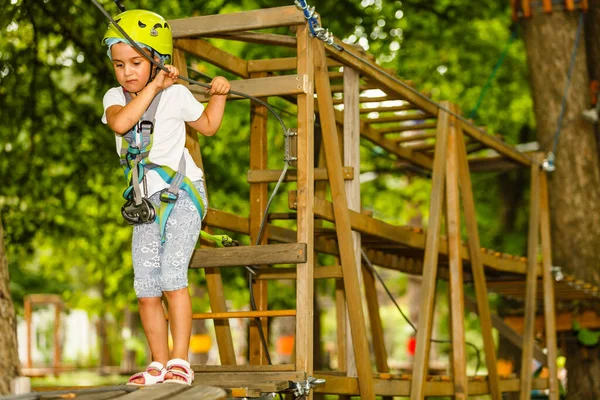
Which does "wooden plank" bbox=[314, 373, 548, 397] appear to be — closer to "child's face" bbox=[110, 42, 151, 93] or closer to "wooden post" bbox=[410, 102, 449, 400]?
"wooden post" bbox=[410, 102, 449, 400]

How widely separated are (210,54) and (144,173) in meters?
1.76

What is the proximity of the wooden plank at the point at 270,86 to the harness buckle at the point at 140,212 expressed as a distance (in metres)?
1.23

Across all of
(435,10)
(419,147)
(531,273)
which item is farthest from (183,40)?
(435,10)

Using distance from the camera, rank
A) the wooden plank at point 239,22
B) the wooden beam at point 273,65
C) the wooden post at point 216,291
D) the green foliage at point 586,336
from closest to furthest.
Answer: the wooden plank at point 239,22
the wooden post at point 216,291
the wooden beam at point 273,65
the green foliage at point 586,336

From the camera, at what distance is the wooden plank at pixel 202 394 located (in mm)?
3666

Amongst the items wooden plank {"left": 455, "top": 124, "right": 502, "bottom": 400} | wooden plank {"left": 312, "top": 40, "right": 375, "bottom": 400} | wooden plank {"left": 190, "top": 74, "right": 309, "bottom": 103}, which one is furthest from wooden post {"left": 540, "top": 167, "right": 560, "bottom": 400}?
wooden plank {"left": 190, "top": 74, "right": 309, "bottom": 103}

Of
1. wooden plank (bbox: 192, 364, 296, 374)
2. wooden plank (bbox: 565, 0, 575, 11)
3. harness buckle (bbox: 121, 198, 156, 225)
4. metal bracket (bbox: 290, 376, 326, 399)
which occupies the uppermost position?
wooden plank (bbox: 565, 0, 575, 11)

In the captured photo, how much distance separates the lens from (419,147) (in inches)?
377

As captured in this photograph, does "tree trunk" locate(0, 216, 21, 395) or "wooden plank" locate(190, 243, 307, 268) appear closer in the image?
"tree trunk" locate(0, 216, 21, 395)

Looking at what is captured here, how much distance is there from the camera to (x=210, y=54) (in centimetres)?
632

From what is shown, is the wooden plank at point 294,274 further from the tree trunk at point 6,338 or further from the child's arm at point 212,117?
the tree trunk at point 6,338

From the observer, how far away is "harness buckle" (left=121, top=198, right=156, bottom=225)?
4648mm

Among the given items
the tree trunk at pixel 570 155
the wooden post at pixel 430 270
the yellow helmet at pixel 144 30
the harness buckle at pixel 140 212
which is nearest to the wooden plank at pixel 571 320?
the tree trunk at pixel 570 155

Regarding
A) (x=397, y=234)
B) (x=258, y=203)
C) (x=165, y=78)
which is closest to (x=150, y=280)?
(x=165, y=78)
